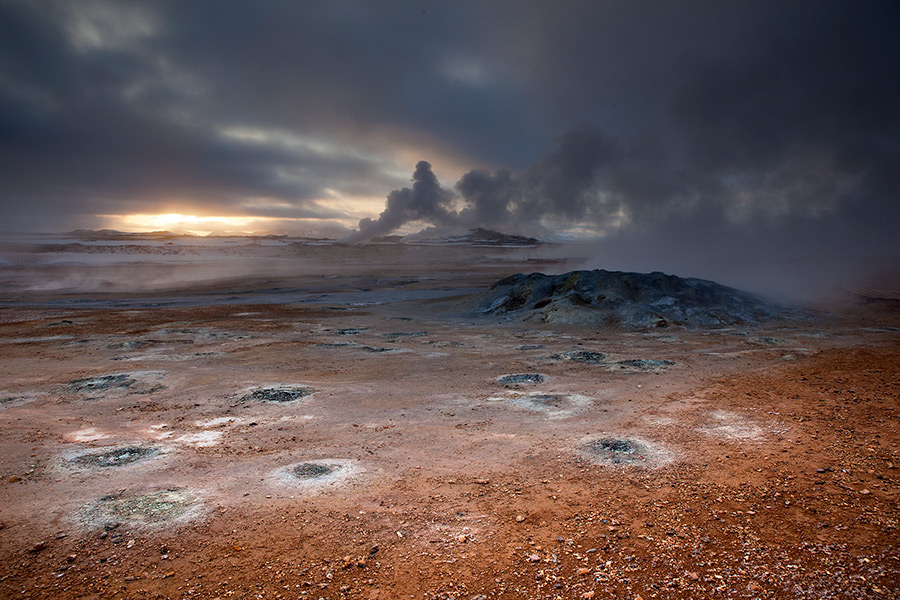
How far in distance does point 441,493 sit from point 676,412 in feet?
14.5

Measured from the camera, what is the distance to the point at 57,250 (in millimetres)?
79625

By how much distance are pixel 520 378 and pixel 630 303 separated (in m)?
10.4

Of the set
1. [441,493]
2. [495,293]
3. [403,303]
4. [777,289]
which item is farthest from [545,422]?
[777,289]

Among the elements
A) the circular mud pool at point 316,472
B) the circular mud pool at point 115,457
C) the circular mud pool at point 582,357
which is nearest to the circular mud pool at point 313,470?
the circular mud pool at point 316,472

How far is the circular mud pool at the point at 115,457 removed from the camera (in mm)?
5703

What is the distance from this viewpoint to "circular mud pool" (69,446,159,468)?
5.70 m

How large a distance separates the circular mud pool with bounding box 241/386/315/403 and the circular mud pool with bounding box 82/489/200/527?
11.7 ft

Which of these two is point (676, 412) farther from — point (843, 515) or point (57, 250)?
point (57, 250)

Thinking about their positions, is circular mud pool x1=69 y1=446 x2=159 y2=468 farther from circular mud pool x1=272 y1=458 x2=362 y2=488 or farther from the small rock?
circular mud pool x1=272 y1=458 x2=362 y2=488

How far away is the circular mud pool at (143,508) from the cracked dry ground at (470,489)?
0.36 feet

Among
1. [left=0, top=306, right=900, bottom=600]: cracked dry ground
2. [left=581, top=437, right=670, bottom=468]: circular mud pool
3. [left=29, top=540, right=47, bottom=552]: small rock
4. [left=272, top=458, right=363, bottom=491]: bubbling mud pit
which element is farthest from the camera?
[left=581, top=437, right=670, bottom=468]: circular mud pool

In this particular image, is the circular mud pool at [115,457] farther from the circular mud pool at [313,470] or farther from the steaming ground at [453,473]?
the circular mud pool at [313,470]

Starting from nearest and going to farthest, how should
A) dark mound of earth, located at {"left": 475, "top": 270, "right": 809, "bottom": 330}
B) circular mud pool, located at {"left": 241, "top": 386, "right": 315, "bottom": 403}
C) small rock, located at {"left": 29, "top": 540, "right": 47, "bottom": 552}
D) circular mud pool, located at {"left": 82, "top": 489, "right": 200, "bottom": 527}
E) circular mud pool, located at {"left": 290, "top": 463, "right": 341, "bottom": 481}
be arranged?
small rock, located at {"left": 29, "top": 540, "right": 47, "bottom": 552}, circular mud pool, located at {"left": 82, "top": 489, "right": 200, "bottom": 527}, circular mud pool, located at {"left": 290, "top": 463, "right": 341, "bottom": 481}, circular mud pool, located at {"left": 241, "top": 386, "right": 315, "bottom": 403}, dark mound of earth, located at {"left": 475, "top": 270, "right": 809, "bottom": 330}

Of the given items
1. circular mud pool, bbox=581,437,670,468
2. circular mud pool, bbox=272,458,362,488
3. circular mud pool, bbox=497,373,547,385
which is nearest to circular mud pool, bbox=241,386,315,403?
circular mud pool, bbox=272,458,362,488
